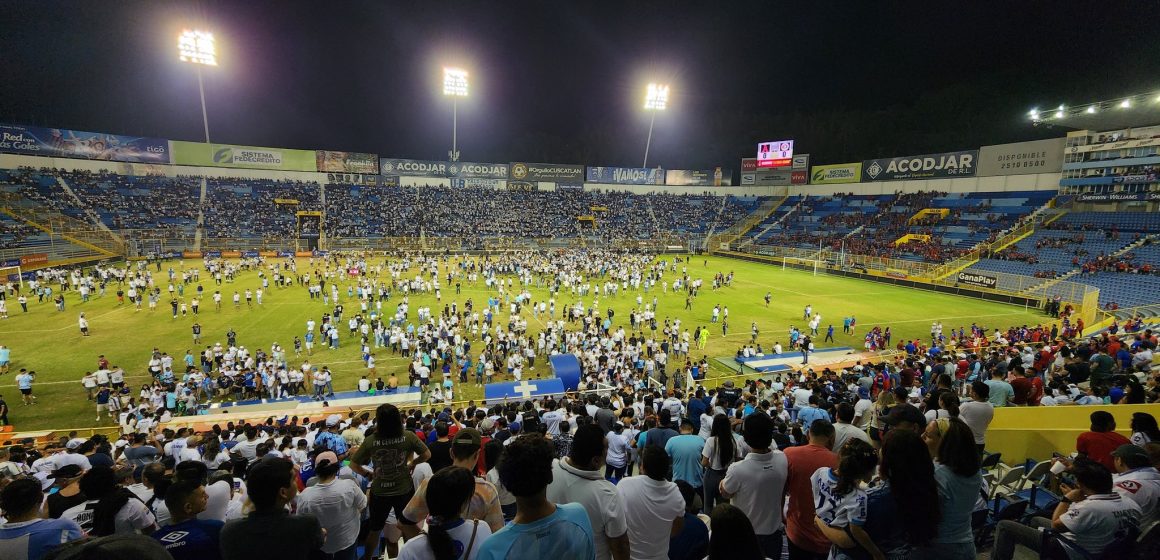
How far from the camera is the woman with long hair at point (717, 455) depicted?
4648 mm

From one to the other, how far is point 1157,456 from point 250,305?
105 feet

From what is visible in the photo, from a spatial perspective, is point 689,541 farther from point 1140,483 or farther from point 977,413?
point 977,413

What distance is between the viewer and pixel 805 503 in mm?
3904

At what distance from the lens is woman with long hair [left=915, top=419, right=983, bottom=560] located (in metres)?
3.31

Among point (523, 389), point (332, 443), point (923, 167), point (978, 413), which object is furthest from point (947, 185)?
point (332, 443)

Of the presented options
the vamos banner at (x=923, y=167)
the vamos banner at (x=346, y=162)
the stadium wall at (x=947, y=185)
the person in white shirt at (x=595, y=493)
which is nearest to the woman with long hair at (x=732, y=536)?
the person in white shirt at (x=595, y=493)

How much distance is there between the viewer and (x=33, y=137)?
153 feet

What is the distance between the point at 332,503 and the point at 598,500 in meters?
2.34

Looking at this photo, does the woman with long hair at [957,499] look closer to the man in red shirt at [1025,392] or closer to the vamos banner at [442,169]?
the man in red shirt at [1025,392]

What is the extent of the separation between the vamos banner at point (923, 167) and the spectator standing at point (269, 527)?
65.2 metres

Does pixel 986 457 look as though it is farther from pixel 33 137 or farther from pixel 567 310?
pixel 33 137

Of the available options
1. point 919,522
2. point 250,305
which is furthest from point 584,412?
point 250,305

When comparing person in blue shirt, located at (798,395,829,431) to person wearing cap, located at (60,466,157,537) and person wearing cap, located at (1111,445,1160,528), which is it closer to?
person wearing cap, located at (1111,445,1160,528)

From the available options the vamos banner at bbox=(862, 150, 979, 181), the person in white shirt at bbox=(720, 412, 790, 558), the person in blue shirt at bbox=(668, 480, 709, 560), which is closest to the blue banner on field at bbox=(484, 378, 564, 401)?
the person in white shirt at bbox=(720, 412, 790, 558)
